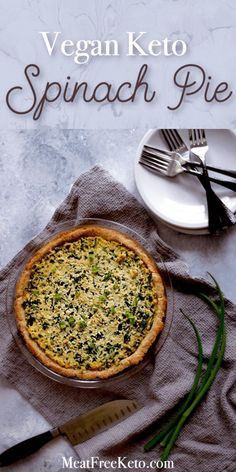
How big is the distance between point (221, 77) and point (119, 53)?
0.25m

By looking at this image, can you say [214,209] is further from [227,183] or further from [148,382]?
[148,382]

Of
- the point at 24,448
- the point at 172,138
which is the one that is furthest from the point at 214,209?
the point at 24,448

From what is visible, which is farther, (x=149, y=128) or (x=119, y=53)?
(x=149, y=128)

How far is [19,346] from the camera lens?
5.91 feet

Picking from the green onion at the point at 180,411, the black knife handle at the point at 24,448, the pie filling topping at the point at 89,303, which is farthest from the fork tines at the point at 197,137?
the black knife handle at the point at 24,448

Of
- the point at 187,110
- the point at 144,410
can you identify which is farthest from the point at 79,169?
the point at 144,410

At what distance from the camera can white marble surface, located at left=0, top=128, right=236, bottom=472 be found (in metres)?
1.86

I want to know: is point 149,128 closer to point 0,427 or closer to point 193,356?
point 193,356

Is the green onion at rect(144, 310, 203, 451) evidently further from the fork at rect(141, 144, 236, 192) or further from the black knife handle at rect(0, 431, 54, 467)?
the fork at rect(141, 144, 236, 192)

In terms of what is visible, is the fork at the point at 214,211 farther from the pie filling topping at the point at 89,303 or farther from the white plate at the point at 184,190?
the pie filling topping at the point at 89,303

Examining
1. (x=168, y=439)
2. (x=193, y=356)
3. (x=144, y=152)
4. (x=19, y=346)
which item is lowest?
(x=168, y=439)

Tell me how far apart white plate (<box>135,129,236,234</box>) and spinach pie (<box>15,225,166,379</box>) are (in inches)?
4.6

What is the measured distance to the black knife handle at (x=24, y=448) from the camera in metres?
1.79

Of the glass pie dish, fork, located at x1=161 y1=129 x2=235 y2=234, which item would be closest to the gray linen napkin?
the glass pie dish
